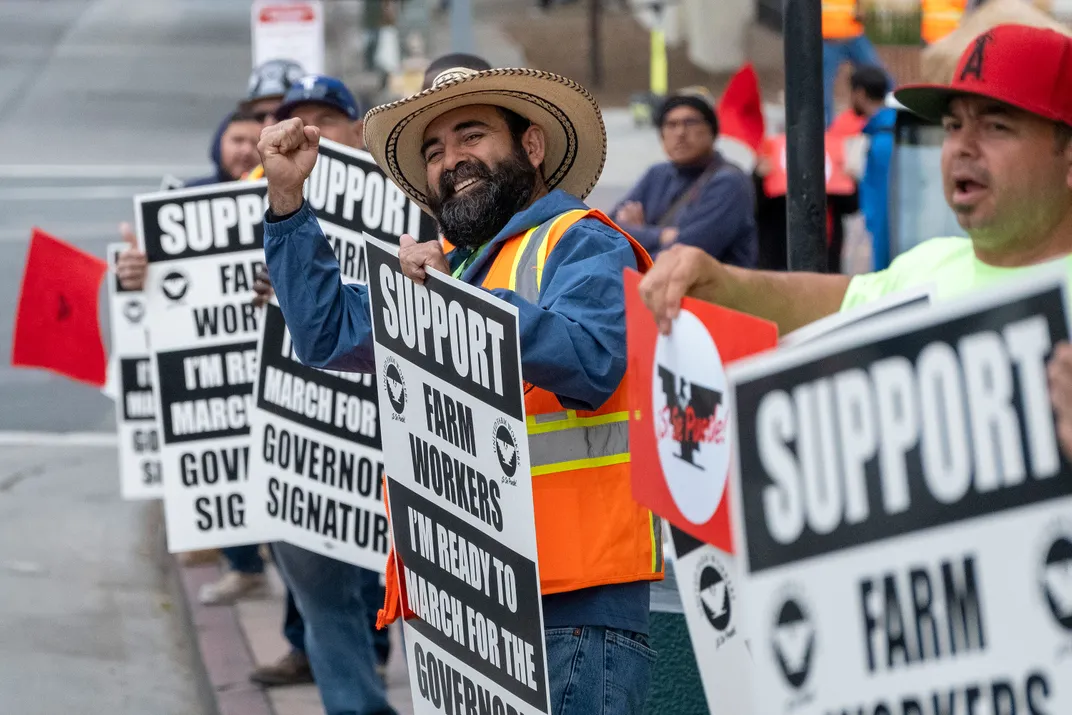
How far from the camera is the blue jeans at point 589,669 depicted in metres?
3.31

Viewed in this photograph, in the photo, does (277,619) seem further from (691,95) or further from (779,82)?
(779,82)

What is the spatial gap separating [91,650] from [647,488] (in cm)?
445

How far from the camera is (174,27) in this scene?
32406 millimetres

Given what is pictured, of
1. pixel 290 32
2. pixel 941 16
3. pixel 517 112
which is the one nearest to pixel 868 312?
pixel 517 112

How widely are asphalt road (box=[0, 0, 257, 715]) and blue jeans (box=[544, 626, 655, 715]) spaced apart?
3.09m

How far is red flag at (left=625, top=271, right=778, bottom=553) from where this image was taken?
243 cm

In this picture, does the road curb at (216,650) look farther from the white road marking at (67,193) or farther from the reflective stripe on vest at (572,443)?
the white road marking at (67,193)

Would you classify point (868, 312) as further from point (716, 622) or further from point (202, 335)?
point (202, 335)

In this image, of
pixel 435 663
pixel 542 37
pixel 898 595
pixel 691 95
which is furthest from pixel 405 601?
pixel 542 37

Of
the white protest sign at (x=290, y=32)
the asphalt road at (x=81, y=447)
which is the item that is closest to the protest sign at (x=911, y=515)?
the asphalt road at (x=81, y=447)

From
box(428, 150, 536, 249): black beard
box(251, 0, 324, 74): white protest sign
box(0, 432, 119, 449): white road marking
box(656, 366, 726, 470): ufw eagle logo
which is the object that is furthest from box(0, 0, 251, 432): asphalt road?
box(656, 366, 726, 470): ufw eagle logo

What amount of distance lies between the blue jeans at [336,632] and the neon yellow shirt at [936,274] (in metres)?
2.72

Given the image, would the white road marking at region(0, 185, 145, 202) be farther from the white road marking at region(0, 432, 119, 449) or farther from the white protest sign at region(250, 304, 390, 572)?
the white protest sign at region(250, 304, 390, 572)

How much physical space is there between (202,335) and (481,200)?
253 centimetres
